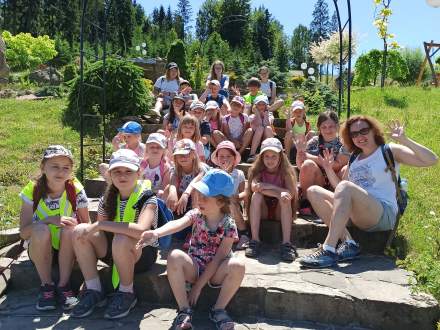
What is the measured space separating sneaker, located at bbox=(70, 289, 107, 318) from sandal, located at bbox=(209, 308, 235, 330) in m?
0.82

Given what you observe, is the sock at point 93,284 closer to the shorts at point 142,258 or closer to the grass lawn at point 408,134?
the shorts at point 142,258

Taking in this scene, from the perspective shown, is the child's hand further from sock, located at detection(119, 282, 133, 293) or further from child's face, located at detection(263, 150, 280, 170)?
child's face, located at detection(263, 150, 280, 170)

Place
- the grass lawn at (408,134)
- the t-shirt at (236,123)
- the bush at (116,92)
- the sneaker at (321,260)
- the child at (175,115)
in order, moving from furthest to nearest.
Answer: the bush at (116,92) < the child at (175,115) < the t-shirt at (236,123) < the grass lawn at (408,134) < the sneaker at (321,260)

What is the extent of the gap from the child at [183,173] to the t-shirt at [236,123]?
1796mm

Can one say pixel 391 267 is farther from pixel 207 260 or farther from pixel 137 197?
pixel 137 197

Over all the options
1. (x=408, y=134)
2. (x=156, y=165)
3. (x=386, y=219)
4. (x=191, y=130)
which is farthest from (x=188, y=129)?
(x=408, y=134)

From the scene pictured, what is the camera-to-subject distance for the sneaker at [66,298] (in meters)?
2.95

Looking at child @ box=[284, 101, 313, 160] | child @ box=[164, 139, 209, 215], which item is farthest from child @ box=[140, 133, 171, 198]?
child @ box=[284, 101, 313, 160]

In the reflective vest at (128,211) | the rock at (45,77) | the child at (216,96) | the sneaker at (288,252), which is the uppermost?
the rock at (45,77)

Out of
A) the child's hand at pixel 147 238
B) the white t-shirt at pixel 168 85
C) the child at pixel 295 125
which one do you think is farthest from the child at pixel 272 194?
the white t-shirt at pixel 168 85

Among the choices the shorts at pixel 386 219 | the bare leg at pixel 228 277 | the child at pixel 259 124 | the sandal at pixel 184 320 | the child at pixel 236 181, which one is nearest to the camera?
the sandal at pixel 184 320

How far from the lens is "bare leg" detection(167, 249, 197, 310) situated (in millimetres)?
2713

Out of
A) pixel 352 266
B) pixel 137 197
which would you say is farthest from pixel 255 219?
pixel 137 197

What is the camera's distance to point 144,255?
308 cm
